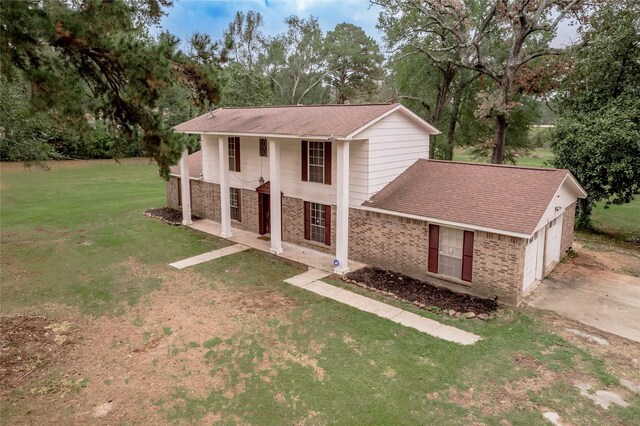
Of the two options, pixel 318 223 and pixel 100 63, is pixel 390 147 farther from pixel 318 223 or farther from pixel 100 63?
pixel 100 63

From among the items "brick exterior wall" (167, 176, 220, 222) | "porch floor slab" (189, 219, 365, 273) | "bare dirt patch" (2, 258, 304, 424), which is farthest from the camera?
"brick exterior wall" (167, 176, 220, 222)

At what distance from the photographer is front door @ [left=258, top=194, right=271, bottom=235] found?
17875 mm

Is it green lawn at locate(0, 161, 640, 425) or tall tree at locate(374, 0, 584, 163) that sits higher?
tall tree at locate(374, 0, 584, 163)

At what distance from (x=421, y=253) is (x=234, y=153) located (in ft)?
31.4

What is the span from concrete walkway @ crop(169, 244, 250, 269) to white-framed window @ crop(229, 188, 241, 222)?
8.87 ft

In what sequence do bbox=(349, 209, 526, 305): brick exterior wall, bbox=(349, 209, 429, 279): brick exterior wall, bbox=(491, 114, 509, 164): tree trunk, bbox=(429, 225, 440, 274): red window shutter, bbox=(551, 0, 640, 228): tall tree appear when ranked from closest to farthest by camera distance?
bbox=(349, 209, 526, 305): brick exterior wall
bbox=(429, 225, 440, 274): red window shutter
bbox=(349, 209, 429, 279): brick exterior wall
bbox=(551, 0, 640, 228): tall tree
bbox=(491, 114, 509, 164): tree trunk

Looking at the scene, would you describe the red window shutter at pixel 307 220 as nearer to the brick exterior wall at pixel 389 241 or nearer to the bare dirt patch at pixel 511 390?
the brick exterior wall at pixel 389 241

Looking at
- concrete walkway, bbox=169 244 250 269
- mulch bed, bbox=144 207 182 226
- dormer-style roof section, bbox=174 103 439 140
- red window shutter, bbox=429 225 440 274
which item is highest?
dormer-style roof section, bbox=174 103 439 140

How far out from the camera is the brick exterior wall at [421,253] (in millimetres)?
11258

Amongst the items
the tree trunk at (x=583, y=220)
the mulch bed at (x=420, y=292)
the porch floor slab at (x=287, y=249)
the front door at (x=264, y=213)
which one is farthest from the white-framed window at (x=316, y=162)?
the tree trunk at (x=583, y=220)

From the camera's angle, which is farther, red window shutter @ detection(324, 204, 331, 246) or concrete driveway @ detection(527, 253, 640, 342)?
red window shutter @ detection(324, 204, 331, 246)

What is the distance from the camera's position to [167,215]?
2162cm

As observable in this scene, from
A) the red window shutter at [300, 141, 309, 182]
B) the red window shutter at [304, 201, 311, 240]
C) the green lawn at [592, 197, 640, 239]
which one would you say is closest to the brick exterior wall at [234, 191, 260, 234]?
the red window shutter at [304, 201, 311, 240]

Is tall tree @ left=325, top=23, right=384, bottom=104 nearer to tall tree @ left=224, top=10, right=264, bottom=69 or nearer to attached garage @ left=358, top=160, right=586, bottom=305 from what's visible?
tall tree @ left=224, top=10, right=264, bottom=69
